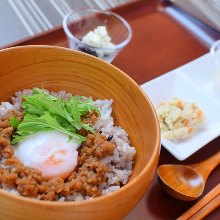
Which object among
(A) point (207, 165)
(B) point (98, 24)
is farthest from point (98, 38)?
(A) point (207, 165)

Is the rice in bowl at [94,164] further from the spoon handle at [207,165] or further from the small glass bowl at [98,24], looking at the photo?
the small glass bowl at [98,24]

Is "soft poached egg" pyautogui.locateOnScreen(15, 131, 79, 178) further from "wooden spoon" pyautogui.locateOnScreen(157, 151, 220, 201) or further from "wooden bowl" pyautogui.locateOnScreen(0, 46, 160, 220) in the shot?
"wooden spoon" pyautogui.locateOnScreen(157, 151, 220, 201)

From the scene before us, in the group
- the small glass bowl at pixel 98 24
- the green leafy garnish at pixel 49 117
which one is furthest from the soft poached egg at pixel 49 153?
the small glass bowl at pixel 98 24

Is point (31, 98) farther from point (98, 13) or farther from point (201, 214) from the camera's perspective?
point (98, 13)

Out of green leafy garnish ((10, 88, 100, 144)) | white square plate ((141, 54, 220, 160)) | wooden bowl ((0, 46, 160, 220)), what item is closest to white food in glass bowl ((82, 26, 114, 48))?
white square plate ((141, 54, 220, 160))

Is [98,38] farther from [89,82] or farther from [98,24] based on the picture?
[89,82]

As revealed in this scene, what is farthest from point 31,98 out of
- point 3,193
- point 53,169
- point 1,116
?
point 3,193
